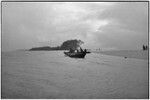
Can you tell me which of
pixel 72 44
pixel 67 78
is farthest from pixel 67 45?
pixel 67 78

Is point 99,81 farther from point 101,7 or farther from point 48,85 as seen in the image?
point 101,7

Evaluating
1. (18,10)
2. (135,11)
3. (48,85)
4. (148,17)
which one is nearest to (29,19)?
(18,10)

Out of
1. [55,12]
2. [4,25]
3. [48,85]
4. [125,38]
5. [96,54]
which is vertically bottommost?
[48,85]

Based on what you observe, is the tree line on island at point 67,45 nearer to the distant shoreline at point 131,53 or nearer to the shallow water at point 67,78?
the shallow water at point 67,78

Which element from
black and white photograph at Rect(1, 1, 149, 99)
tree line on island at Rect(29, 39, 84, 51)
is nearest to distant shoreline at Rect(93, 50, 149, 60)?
black and white photograph at Rect(1, 1, 149, 99)

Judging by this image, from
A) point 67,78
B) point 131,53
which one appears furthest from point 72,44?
point 131,53

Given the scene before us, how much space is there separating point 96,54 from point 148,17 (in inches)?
32.2

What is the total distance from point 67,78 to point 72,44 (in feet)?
1.51

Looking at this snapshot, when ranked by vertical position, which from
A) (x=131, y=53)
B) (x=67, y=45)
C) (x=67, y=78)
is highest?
(x=67, y=45)

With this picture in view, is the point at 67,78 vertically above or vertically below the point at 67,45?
below

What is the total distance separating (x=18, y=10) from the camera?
2.44 metres

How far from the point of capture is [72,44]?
252 centimetres

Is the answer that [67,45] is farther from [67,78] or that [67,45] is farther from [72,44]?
[67,78]

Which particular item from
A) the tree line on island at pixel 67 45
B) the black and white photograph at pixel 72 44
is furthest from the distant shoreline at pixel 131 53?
the tree line on island at pixel 67 45
